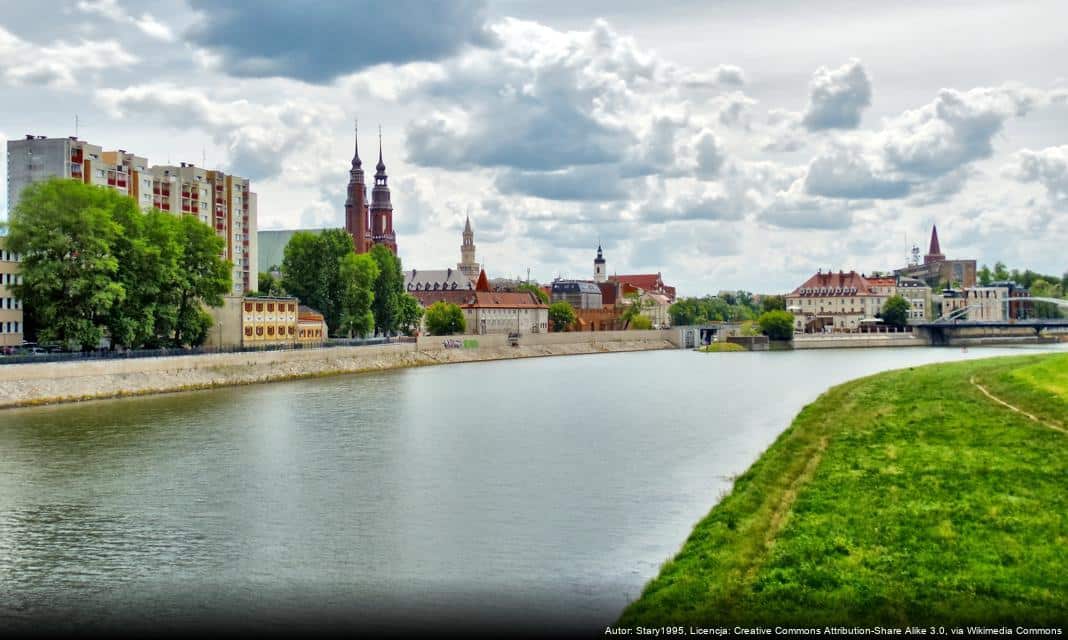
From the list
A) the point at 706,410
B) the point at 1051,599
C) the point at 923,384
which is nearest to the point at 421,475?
the point at 1051,599

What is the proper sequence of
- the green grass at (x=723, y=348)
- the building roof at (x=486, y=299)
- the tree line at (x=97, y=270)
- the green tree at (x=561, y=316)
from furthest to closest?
1. the green tree at (x=561, y=316)
2. the building roof at (x=486, y=299)
3. the green grass at (x=723, y=348)
4. the tree line at (x=97, y=270)

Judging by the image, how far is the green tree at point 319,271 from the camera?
9896cm

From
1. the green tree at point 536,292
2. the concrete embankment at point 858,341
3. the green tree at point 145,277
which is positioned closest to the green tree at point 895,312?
the concrete embankment at point 858,341

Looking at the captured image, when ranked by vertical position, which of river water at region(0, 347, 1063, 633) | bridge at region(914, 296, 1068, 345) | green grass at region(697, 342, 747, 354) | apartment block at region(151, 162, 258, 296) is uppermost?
apartment block at region(151, 162, 258, 296)

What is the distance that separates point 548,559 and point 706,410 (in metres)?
31.9

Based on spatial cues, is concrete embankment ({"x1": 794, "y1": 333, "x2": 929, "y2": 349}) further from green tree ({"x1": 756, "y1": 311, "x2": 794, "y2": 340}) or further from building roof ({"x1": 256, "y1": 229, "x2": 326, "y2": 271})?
building roof ({"x1": 256, "y1": 229, "x2": 326, "y2": 271})

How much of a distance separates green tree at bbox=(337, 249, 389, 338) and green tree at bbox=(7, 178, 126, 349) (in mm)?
37758

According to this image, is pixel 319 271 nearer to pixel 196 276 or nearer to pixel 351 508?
pixel 196 276

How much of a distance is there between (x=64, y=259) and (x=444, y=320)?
220 ft

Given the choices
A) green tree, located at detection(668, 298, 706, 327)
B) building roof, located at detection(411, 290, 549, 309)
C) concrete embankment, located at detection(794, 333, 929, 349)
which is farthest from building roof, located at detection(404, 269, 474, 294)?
concrete embankment, located at detection(794, 333, 929, 349)

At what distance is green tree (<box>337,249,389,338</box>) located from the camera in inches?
3844

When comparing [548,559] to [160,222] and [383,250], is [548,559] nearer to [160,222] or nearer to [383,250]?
[160,222]

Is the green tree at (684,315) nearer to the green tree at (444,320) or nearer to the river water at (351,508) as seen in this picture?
the green tree at (444,320)

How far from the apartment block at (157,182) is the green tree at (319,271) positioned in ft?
22.8
